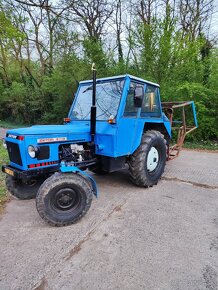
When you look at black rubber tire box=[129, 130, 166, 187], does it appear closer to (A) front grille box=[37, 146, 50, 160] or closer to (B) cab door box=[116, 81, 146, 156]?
(B) cab door box=[116, 81, 146, 156]

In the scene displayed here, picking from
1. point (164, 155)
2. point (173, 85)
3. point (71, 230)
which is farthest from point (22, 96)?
point (71, 230)

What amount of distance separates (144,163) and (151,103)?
114 centimetres

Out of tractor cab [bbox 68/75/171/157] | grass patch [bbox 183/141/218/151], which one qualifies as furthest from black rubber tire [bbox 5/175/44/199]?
grass patch [bbox 183/141/218/151]

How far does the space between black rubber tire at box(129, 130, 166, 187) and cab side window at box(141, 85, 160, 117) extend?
0.37 metres

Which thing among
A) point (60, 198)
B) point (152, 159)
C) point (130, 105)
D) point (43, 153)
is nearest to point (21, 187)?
point (43, 153)

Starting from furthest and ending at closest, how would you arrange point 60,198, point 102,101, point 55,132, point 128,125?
point 102,101 < point 128,125 < point 55,132 < point 60,198

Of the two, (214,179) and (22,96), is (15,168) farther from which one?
(22,96)

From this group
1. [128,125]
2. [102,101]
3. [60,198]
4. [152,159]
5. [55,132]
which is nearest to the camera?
[60,198]

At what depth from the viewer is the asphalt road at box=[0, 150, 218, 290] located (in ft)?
6.07

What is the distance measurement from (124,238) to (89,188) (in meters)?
0.73

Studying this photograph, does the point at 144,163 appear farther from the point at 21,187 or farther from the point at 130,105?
the point at 21,187

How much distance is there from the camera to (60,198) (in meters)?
2.61

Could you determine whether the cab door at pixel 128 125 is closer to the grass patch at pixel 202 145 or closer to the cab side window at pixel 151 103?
the cab side window at pixel 151 103

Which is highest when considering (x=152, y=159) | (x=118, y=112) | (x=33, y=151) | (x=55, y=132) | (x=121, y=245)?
(x=118, y=112)
